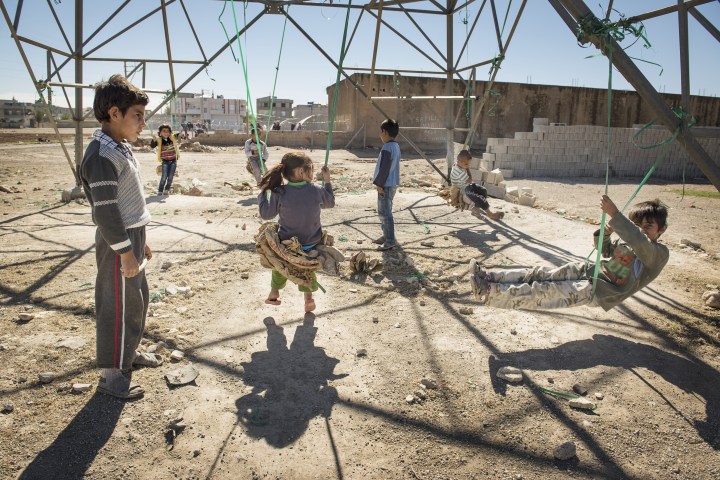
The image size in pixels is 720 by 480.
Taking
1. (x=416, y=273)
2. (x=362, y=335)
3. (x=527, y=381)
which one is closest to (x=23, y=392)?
(x=362, y=335)

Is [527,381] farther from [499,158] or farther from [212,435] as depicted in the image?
[499,158]

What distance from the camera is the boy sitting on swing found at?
3.18 metres

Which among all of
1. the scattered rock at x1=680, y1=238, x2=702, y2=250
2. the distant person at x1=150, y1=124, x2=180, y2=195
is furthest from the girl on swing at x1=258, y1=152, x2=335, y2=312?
the distant person at x1=150, y1=124, x2=180, y2=195

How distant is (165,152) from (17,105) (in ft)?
222

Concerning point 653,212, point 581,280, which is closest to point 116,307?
point 581,280

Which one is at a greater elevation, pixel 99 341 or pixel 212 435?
pixel 99 341

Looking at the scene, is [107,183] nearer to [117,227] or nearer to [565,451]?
[117,227]

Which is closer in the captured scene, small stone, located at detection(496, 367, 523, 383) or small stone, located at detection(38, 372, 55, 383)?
small stone, located at detection(38, 372, 55, 383)

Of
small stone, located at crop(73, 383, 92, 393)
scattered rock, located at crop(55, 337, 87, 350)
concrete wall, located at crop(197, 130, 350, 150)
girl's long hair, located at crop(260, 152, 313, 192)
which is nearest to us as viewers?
small stone, located at crop(73, 383, 92, 393)

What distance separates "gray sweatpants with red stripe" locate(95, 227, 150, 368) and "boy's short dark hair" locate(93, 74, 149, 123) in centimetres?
61

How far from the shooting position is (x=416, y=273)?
4652 millimetres

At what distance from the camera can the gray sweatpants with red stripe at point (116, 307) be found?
8.01 feet

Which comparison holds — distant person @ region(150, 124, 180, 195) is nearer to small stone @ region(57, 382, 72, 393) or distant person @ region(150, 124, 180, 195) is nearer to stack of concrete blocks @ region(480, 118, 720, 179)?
small stone @ region(57, 382, 72, 393)

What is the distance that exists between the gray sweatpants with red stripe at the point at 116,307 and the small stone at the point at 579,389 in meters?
2.45
